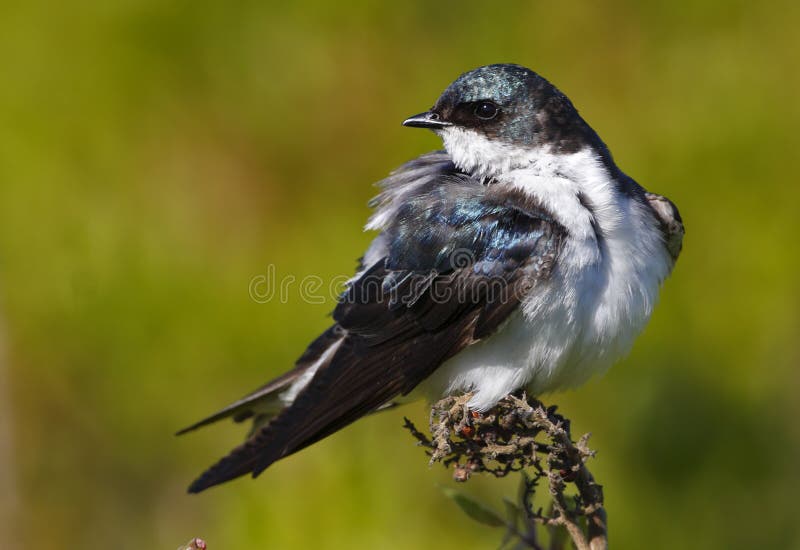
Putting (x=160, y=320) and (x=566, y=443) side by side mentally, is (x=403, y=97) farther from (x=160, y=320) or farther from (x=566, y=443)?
(x=566, y=443)

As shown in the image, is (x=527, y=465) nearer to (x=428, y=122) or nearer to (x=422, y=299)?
(x=422, y=299)

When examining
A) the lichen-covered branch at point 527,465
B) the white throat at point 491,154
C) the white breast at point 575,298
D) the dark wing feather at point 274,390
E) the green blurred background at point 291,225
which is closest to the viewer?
the lichen-covered branch at point 527,465

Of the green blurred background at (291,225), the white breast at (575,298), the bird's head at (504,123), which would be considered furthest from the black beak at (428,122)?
the green blurred background at (291,225)

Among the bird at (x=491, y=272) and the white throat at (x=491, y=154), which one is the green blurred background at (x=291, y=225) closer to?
the bird at (x=491, y=272)

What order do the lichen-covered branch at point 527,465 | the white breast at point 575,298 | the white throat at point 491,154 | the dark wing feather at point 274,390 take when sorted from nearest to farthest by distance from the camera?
the lichen-covered branch at point 527,465 → the white breast at point 575,298 → the white throat at point 491,154 → the dark wing feather at point 274,390

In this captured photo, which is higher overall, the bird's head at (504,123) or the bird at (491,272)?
the bird's head at (504,123)

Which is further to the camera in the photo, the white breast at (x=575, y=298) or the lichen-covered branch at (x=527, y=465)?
the white breast at (x=575, y=298)

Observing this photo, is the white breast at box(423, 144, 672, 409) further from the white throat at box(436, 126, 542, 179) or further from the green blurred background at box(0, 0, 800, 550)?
the green blurred background at box(0, 0, 800, 550)

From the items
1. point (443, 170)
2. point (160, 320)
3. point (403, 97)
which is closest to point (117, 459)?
point (160, 320)
